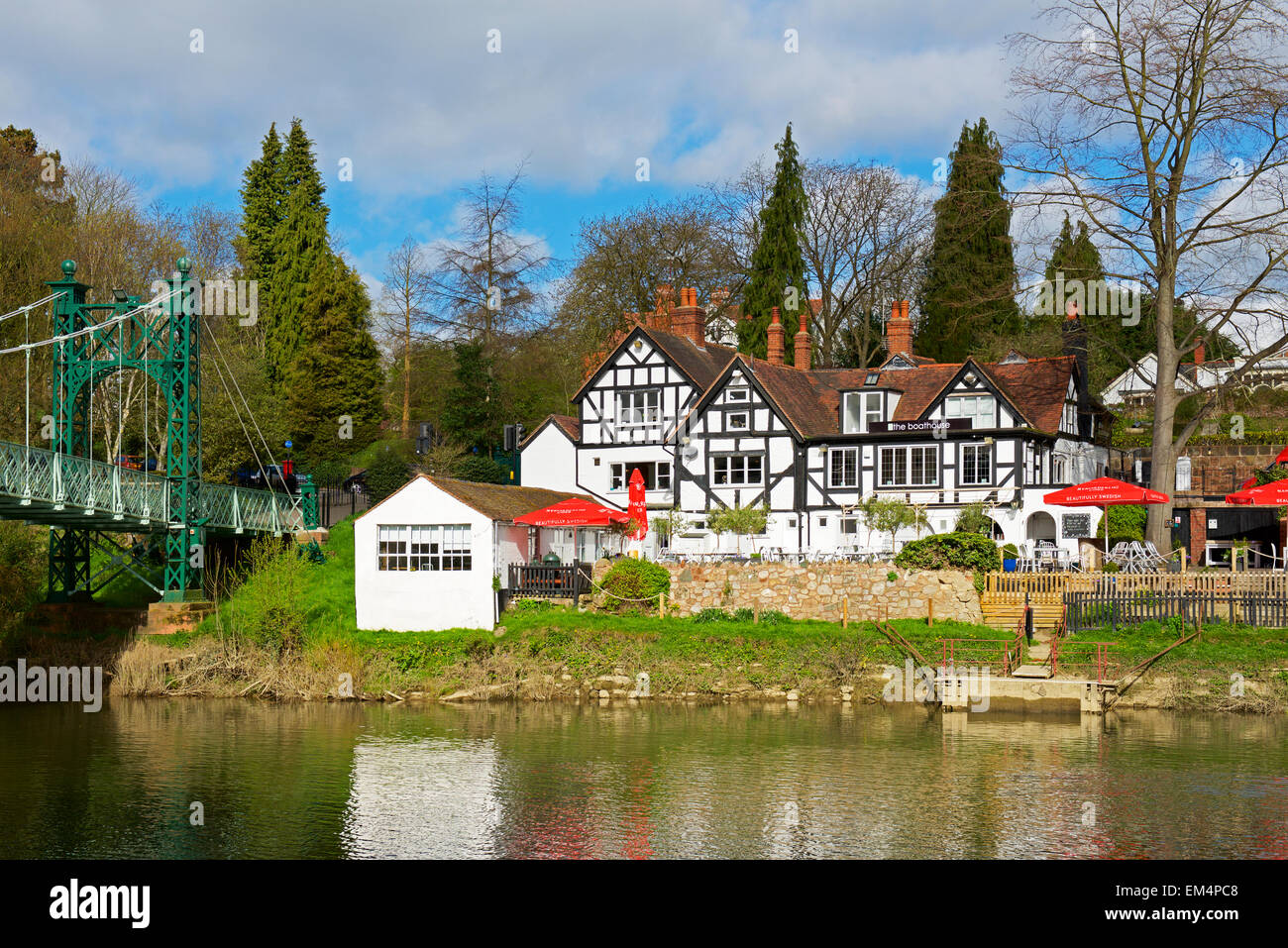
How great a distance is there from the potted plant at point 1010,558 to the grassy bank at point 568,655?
504 centimetres

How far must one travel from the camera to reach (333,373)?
2202 inches

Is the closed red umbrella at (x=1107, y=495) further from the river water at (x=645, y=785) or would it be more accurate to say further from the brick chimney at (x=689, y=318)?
the brick chimney at (x=689, y=318)

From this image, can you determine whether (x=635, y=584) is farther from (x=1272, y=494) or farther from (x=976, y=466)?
(x=1272, y=494)

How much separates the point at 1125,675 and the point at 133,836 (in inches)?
833

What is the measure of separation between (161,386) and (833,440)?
21876 millimetres

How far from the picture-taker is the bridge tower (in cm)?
3622

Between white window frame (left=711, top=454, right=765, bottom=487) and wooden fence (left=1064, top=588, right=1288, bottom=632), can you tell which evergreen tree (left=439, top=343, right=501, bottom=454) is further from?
wooden fence (left=1064, top=588, right=1288, bottom=632)

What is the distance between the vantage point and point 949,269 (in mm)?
60000

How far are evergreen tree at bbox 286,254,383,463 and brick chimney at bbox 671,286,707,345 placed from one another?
13.6 m

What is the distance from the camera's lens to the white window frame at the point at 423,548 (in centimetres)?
3697

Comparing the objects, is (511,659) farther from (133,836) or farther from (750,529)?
(133,836)

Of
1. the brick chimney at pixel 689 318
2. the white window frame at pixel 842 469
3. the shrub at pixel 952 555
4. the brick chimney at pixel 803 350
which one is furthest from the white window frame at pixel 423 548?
the brick chimney at pixel 803 350

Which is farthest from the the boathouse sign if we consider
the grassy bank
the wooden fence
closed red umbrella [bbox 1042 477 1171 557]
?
the wooden fence
